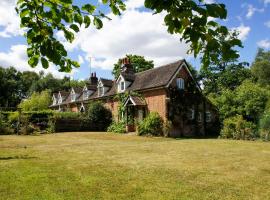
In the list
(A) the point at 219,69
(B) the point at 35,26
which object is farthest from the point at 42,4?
(A) the point at 219,69

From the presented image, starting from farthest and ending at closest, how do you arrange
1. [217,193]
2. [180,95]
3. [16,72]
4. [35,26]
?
[16,72] → [180,95] → [217,193] → [35,26]

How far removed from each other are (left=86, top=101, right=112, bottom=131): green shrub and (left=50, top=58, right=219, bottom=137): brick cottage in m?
0.99

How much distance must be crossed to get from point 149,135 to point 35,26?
89.7 ft

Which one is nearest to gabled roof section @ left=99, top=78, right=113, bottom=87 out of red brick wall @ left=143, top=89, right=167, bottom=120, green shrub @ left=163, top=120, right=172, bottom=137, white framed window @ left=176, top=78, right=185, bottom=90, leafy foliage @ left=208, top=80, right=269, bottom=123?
red brick wall @ left=143, top=89, right=167, bottom=120

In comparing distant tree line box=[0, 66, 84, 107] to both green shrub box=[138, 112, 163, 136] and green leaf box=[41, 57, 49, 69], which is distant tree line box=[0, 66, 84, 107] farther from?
green leaf box=[41, 57, 49, 69]

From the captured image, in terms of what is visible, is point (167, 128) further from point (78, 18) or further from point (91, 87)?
point (78, 18)

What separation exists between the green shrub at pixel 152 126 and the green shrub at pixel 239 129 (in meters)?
6.06

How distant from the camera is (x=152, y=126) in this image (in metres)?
31.8

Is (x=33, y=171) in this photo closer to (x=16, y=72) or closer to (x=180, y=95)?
(x=180, y=95)

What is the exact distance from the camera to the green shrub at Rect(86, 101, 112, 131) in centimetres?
3981

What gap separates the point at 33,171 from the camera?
1081 cm

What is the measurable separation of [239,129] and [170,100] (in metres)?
7.52

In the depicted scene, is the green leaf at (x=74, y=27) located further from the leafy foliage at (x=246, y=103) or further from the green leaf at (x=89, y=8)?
the leafy foliage at (x=246, y=103)

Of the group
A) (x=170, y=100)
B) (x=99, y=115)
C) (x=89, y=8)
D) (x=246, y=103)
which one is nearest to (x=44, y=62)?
(x=89, y=8)
